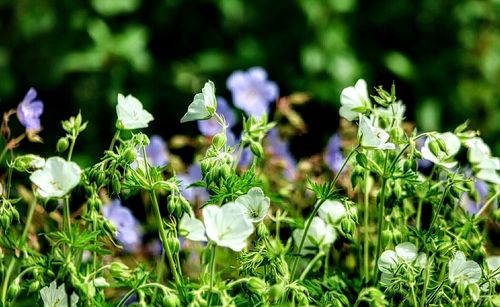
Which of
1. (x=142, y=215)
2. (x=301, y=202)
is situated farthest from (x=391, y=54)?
(x=301, y=202)

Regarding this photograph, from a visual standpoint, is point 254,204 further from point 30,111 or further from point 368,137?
point 30,111

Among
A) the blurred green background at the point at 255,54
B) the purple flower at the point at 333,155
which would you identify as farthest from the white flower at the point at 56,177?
the blurred green background at the point at 255,54

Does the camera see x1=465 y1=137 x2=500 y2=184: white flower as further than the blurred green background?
No

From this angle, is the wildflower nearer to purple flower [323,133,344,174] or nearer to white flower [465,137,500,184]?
white flower [465,137,500,184]

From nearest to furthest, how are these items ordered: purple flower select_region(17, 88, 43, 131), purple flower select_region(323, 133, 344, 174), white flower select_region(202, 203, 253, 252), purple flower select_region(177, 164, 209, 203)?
white flower select_region(202, 203, 253, 252)
purple flower select_region(17, 88, 43, 131)
purple flower select_region(323, 133, 344, 174)
purple flower select_region(177, 164, 209, 203)

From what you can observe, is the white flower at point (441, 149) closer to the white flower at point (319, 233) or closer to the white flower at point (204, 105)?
the white flower at point (319, 233)

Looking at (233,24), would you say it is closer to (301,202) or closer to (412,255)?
(301,202)

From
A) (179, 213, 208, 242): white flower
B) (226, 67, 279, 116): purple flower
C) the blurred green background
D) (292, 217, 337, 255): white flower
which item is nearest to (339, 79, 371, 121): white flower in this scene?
(292, 217, 337, 255): white flower
